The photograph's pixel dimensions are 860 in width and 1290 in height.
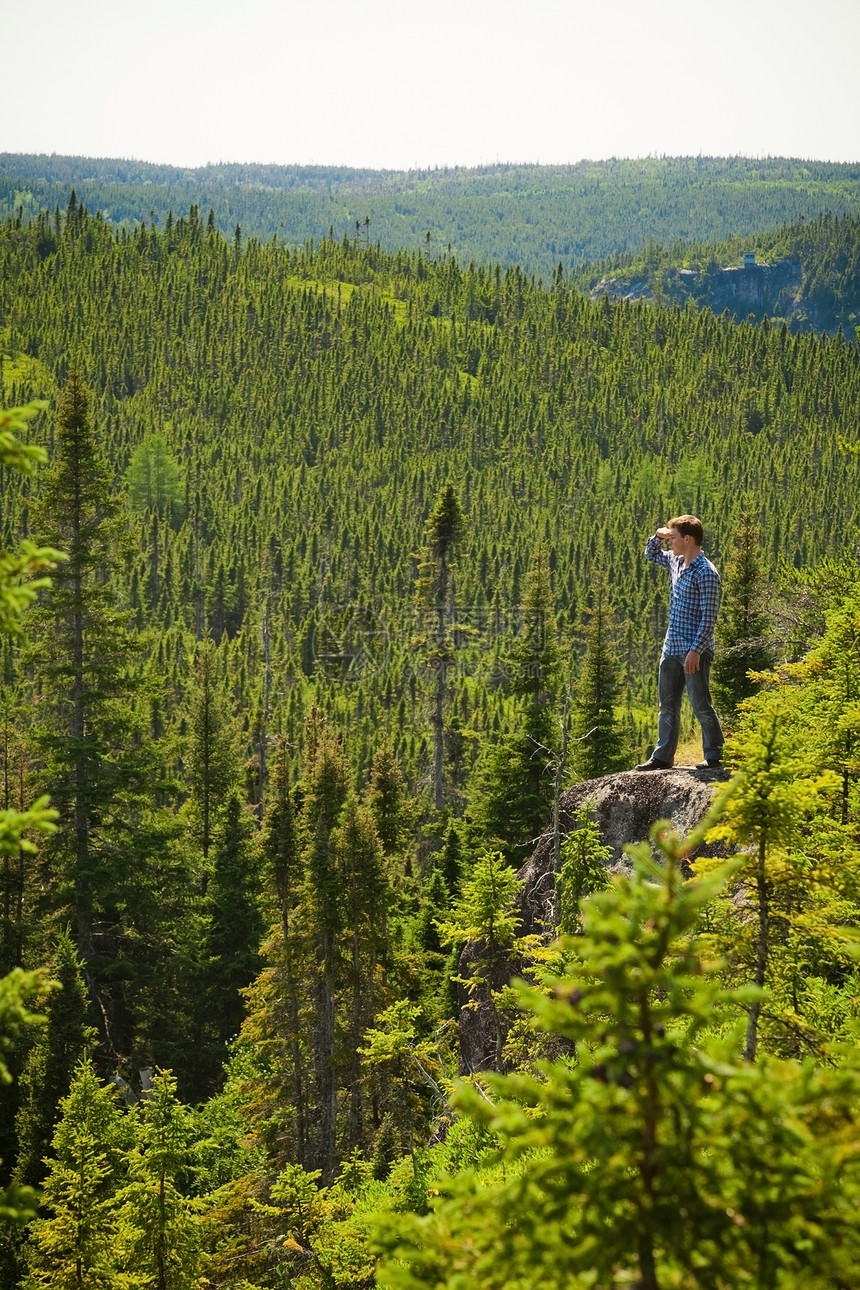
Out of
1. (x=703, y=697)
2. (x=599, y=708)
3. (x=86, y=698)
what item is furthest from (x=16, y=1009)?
(x=599, y=708)

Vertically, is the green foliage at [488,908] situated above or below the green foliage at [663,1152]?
below

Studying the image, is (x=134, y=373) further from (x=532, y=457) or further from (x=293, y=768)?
(x=293, y=768)

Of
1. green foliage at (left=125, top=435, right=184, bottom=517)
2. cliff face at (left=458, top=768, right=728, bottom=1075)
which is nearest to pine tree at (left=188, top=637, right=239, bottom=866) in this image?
cliff face at (left=458, top=768, right=728, bottom=1075)

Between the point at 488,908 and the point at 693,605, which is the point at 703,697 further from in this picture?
the point at 488,908

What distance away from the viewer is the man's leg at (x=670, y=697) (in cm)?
1183

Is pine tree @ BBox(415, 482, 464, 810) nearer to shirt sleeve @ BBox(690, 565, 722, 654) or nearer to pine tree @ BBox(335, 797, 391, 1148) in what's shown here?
pine tree @ BBox(335, 797, 391, 1148)

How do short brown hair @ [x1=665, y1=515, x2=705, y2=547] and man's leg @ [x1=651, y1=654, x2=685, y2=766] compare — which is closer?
short brown hair @ [x1=665, y1=515, x2=705, y2=547]

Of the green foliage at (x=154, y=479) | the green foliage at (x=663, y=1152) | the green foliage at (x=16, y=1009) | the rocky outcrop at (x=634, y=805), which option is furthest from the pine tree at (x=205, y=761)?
the green foliage at (x=154, y=479)

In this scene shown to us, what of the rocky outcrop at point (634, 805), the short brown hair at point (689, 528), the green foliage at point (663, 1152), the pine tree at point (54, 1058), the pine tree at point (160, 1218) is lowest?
the pine tree at point (54, 1058)

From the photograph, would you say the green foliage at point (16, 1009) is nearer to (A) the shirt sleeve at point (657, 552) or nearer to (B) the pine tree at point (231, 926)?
(A) the shirt sleeve at point (657, 552)

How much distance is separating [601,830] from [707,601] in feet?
16.5

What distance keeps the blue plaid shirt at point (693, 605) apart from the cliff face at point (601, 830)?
1577mm

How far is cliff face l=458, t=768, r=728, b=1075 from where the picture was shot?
1312 centimetres

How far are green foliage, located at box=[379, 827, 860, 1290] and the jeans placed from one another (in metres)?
7.97
